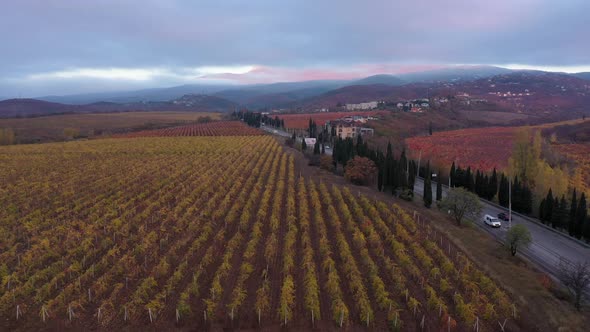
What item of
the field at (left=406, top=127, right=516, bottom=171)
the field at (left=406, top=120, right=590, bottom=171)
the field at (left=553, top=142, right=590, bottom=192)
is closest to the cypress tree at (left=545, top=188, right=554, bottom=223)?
the field at (left=553, top=142, right=590, bottom=192)

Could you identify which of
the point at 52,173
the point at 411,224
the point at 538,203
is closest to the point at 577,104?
the point at 538,203

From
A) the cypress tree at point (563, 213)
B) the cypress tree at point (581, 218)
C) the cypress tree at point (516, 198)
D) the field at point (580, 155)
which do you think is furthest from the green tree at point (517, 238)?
the field at point (580, 155)

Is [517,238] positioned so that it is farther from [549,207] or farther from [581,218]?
[549,207]

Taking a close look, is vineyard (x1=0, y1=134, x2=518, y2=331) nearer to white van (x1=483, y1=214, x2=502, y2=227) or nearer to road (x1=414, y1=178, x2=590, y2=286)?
road (x1=414, y1=178, x2=590, y2=286)

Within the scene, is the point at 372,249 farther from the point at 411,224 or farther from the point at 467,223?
the point at 467,223

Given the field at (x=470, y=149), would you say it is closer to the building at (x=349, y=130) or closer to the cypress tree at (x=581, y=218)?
the building at (x=349, y=130)

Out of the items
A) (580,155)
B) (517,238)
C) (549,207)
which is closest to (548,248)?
(517,238)
